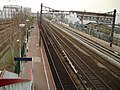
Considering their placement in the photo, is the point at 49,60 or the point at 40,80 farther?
the point at 49,60

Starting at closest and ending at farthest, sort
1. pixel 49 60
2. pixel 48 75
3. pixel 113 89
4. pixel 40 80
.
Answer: pixel 113 89, pixel 40 80, pixel 48 75, pixel 49 60

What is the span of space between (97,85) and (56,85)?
237 cm

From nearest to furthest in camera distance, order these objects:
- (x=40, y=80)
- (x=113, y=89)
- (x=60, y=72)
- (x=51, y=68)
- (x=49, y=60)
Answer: (x=113, y=89) → (x=40, y=80) → (x=60, y=72) → (x=51, y=68) → (x=49, y=60)

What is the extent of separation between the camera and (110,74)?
48.0 ft

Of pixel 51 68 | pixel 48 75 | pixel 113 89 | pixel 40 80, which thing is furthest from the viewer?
pixel 51 68

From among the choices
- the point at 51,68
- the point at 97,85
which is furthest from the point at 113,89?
the point at 51,68

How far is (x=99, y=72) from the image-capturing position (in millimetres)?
14969

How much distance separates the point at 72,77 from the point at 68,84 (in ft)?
4.43

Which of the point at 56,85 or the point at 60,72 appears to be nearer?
the point at 56,85

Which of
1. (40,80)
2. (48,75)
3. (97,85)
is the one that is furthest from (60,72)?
(97,85)

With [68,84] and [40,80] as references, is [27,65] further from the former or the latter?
[68,84]

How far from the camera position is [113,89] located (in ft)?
38.1

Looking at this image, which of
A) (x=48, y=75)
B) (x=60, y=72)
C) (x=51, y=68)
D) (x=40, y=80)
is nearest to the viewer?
(x=40, y=80)

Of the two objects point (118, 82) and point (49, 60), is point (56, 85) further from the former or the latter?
point (49, 60)
